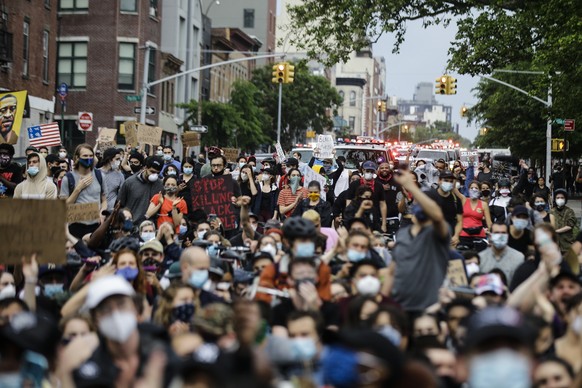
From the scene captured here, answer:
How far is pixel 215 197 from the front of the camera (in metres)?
17.3

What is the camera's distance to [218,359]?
6.19 metres

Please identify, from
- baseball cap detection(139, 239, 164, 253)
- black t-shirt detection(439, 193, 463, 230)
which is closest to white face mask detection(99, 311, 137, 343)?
baseball cap detection(139, 239, 164, 253)

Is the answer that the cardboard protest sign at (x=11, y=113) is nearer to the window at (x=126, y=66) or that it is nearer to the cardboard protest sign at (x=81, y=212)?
the cardboard protest sign at (x=81, y=212)

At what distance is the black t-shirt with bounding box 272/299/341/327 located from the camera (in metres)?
9.16

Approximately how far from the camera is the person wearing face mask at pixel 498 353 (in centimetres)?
512

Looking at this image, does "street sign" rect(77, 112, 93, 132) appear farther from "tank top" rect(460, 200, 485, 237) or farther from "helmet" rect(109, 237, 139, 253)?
"helmet" rect(109, 237, 139, 253)

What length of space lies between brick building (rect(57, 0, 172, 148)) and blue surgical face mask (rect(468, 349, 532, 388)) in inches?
1942

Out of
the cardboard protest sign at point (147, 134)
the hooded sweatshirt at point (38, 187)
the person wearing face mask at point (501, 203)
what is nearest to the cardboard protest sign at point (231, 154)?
the cardboard protest sign at point (147, 134)

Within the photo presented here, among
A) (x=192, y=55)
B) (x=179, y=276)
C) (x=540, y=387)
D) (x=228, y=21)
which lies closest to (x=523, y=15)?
(x=179, y=276)

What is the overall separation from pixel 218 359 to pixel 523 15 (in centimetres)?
2216

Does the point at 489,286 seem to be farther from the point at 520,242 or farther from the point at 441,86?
the point at 441,86

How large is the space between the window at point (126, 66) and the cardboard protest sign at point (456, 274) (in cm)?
4475

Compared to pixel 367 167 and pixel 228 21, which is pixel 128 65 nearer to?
pixel 367 167

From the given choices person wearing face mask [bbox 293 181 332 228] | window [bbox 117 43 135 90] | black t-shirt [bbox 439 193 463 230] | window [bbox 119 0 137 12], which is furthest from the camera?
window [bbox 117 43 135 90]
